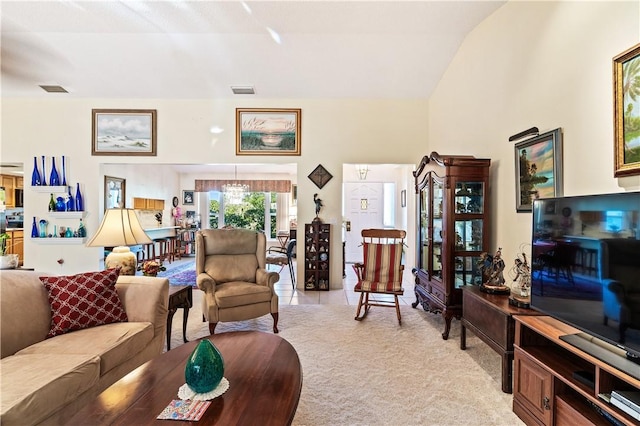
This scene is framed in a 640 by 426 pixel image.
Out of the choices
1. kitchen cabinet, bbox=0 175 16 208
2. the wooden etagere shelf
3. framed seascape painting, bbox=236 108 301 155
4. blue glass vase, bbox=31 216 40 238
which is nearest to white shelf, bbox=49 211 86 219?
blue glass vase, bbox=31 216 40 238

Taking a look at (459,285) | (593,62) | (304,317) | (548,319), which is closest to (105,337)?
(304,317)

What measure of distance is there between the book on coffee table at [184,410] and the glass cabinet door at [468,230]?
253 cm

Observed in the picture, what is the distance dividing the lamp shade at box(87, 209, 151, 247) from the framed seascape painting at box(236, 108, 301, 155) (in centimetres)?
243

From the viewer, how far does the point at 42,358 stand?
64.4 inches

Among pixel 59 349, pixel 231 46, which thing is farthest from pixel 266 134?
pixel 59 349

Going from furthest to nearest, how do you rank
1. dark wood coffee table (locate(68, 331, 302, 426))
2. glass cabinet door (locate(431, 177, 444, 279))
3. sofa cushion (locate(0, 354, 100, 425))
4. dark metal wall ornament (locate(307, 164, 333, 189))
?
dark metal wall ornament (locate(307, 164, 333, 189))
glass cabinet door (locate(431, 177, 444, 279))
sofa cushion (locate(0, 354, 100, 425))
dark wood coffee table (locate(68, 331, 302, 426))

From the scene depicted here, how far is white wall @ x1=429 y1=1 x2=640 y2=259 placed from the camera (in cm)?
182

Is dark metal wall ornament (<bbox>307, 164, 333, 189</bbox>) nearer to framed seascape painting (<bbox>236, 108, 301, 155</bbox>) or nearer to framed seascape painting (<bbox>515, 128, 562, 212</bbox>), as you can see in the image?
framed seascape painting (<bbox>236, 108, 301, 155</bbox>)

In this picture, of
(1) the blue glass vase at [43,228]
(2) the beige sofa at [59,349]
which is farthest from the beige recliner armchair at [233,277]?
(1) the blue glass vase at [43,228]

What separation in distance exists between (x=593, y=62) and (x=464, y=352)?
2339 mm

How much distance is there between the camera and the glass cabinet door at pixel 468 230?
3.00m

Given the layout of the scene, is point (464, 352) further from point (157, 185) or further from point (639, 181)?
point (157, 185)

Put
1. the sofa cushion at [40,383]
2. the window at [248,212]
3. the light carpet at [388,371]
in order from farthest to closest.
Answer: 1. the window at [248,212]
2. the light carpet at [388,371]
3. the sofa cushion at [40,383]

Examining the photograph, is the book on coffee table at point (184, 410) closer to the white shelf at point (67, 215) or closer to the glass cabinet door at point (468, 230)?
the glass cabinet door at point (468, 230)
